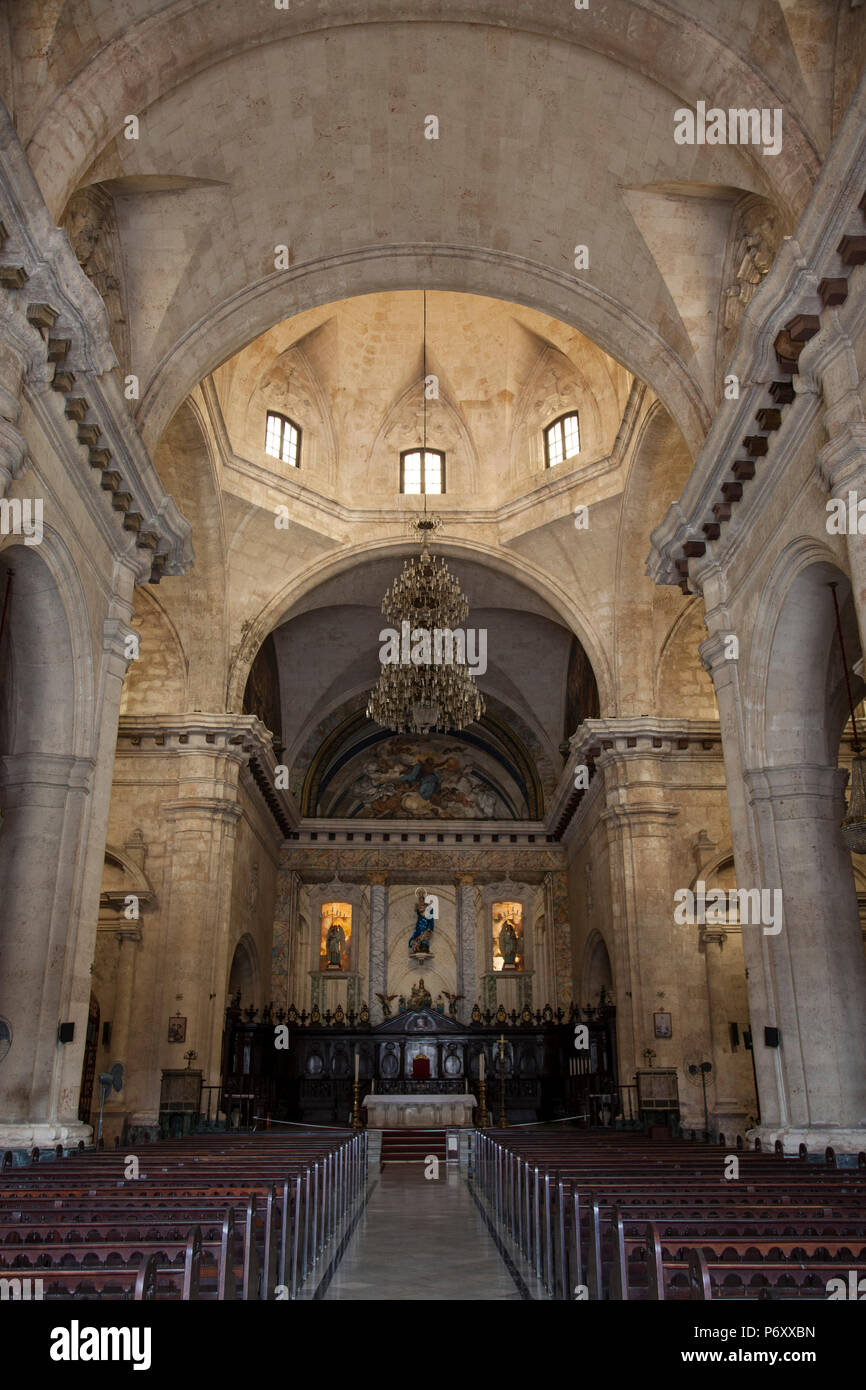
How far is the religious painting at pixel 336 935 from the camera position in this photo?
25.9 m

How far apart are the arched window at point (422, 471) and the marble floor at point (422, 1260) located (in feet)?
44.6

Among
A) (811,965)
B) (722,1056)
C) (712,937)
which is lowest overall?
(722,1056)

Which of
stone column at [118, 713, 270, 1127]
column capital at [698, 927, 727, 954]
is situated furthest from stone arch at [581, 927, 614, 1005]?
stone column at [118, 713, 270, 1127]

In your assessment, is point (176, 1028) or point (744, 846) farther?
point (176, 1028)

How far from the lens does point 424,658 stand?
15.4 meters

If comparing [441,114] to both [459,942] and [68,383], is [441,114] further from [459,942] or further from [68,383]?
[459,942]

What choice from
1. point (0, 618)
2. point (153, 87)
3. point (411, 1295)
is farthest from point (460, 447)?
point (411, 1295)

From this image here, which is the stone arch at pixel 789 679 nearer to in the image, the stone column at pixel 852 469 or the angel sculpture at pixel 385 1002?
the stone column at pixel 852 469

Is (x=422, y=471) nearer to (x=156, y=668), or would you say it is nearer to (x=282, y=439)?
(x=282, y=439)

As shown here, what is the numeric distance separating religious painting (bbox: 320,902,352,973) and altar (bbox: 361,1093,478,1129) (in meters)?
5.69

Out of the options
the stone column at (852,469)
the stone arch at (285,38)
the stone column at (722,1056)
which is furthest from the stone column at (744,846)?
the stone column at (722,1056)

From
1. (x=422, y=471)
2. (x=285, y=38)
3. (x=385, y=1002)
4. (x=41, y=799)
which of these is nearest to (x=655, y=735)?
(x=422, y=471)

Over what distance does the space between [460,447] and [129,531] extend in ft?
35.0

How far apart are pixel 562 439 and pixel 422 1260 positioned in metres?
15.7
